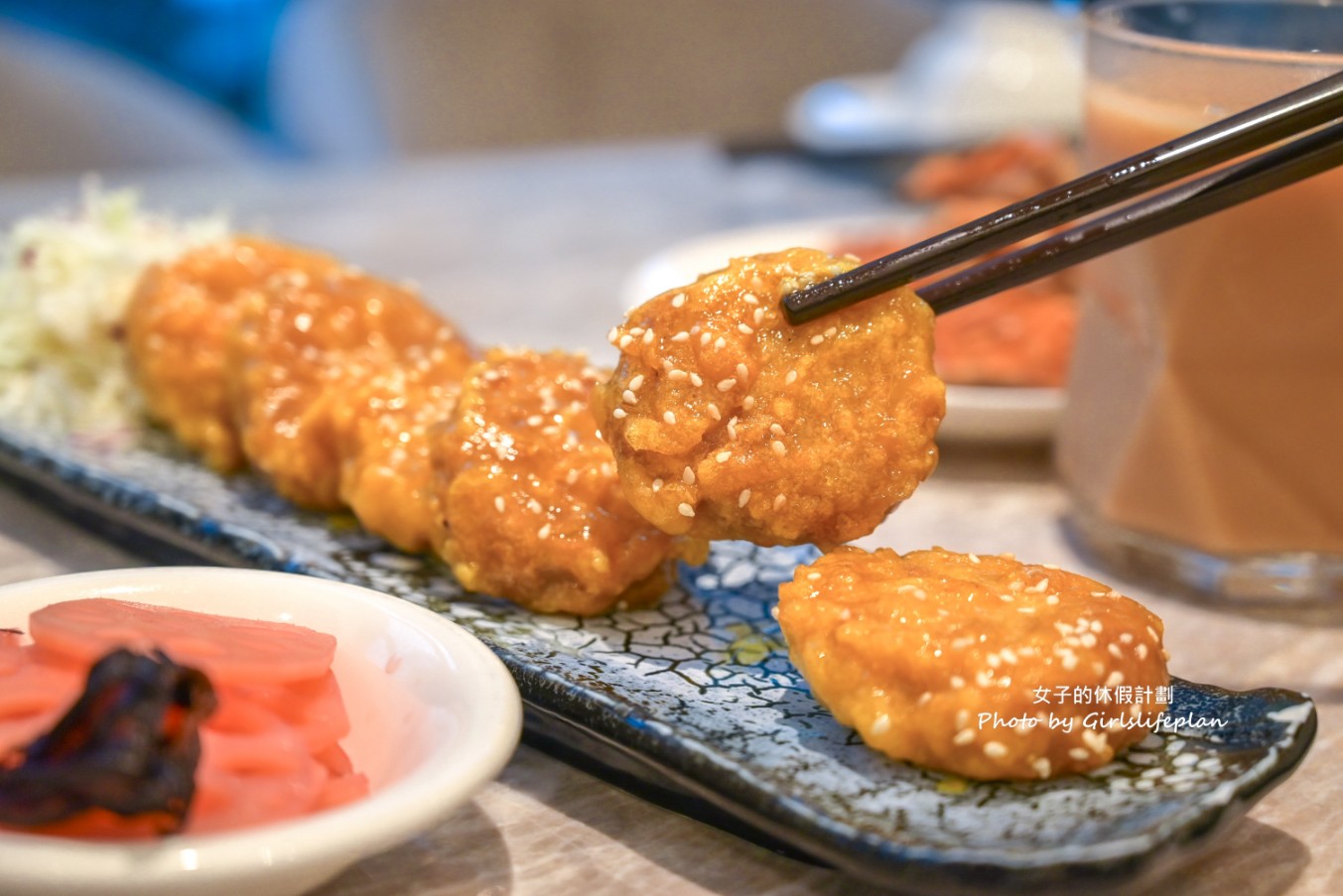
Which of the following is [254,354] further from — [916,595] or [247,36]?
[247,36]

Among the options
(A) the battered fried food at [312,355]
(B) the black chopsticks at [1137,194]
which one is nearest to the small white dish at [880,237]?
→ (B) the black chopsticks at [1137,194]

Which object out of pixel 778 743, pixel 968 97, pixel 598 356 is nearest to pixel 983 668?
pixel 778 743

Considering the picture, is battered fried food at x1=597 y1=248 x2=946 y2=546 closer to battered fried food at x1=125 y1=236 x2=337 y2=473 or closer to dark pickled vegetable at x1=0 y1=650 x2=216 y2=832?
dark pickled vegetable at x1=0 y1=650 x2=216 y2=832

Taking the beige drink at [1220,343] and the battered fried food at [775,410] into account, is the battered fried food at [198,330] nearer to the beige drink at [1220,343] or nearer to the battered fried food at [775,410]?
the battered fried food at [775,410]

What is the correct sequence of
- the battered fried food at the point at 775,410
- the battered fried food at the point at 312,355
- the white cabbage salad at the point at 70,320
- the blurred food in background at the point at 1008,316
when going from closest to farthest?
1. the battered fried food at the point at 775,410
2. the battered fried food at the point at 312,355
3. the white cabbage salad at the point at 70,320
4. the blurred food in background at the point at 1008,316

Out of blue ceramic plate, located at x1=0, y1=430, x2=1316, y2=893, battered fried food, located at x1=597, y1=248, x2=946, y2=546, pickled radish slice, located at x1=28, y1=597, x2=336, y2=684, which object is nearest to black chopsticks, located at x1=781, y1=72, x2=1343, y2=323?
battered fried food, located at x1=597, y1=248, x2=946, y2=546
